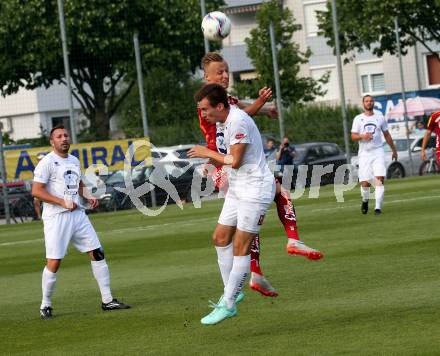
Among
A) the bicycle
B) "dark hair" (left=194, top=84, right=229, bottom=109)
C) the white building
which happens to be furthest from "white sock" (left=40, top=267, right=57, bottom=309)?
the white building

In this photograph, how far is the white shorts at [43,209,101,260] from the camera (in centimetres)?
1212

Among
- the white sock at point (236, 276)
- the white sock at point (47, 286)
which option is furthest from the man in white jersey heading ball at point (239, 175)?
the white sock at point (47, 286)

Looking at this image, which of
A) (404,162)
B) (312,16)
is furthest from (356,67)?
(404,162)

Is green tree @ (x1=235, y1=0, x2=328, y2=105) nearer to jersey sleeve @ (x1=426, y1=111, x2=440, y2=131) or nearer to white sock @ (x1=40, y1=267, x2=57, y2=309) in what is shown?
→ jersey sleeve @ (x1=426, y1=111, x2=440, y2=131)

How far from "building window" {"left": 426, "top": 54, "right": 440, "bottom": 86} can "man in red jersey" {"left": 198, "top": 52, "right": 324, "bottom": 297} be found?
4993 cm

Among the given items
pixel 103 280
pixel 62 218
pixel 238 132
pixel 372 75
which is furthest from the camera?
pixel 372 75

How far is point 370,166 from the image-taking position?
22656 mm

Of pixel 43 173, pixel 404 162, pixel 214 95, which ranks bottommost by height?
pixel 404 162

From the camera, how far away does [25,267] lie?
58.7ft

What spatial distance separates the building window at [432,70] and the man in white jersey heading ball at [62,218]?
163 feet

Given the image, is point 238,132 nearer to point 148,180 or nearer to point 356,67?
point 148,180

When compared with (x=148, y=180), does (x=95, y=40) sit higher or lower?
higher

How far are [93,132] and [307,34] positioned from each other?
23062 millimetres

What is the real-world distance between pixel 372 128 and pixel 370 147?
0.46m
